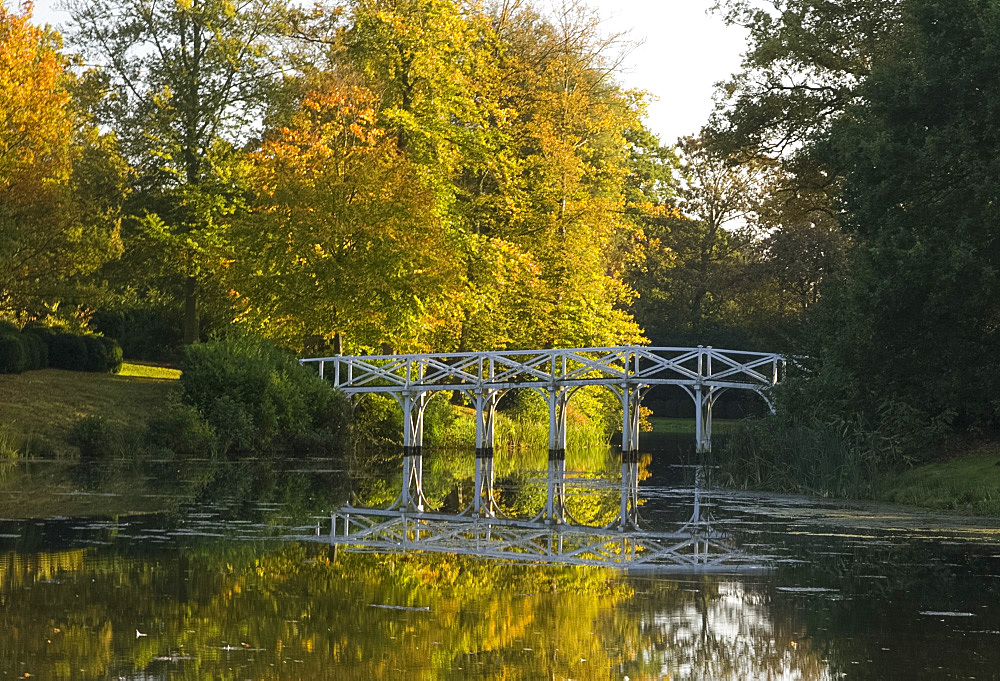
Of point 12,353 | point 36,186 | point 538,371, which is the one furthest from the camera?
point 36,186

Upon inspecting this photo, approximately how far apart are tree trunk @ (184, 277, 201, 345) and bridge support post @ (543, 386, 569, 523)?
1312cm

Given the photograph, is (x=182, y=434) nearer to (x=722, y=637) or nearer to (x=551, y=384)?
(x=551, y=384)

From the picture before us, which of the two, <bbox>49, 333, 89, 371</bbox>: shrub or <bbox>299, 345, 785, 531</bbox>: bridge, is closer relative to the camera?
<bbox>299, 345, 785, 531</bbox>: bridge

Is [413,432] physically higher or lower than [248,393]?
lower

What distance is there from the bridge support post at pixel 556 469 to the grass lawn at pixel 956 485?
520 centimetres

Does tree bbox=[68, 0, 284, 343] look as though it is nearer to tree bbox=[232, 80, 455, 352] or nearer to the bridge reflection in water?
tree bbox=[232, 80, 455, 352]

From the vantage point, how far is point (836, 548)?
1480 centimetres

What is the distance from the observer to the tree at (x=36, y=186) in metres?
34.6

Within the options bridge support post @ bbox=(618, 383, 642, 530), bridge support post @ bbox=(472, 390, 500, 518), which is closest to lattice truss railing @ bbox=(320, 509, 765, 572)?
bridge support post @ bbox=(618, 383, 642, 530)

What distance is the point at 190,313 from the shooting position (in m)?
43.9

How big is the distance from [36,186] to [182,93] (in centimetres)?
942

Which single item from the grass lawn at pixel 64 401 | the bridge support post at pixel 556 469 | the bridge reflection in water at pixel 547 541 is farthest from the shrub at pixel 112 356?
the bridge reflection in water at pixel 547 541

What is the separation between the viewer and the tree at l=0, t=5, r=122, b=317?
34.6m

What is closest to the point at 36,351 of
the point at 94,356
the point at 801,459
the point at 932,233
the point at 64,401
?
the point at 94,356
